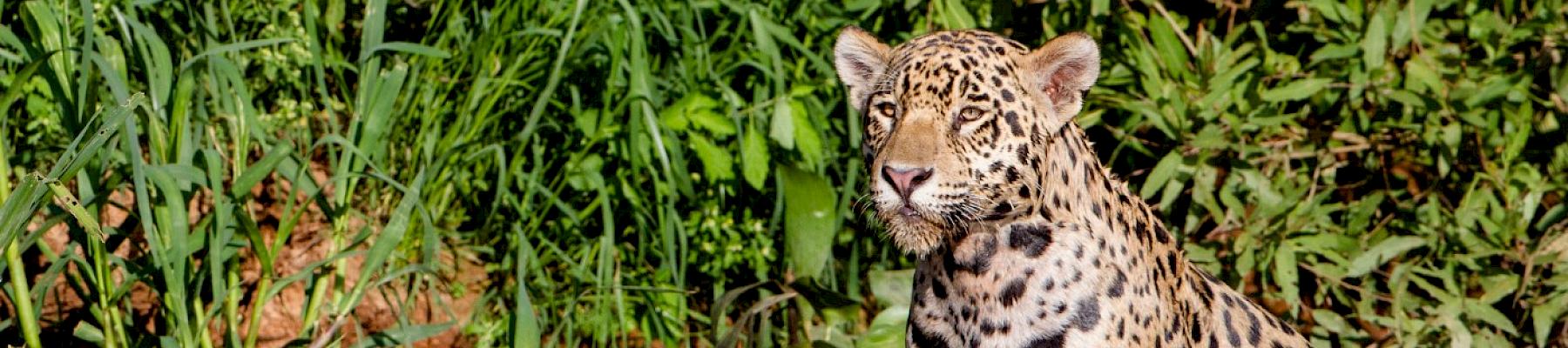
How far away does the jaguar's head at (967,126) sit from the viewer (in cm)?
333

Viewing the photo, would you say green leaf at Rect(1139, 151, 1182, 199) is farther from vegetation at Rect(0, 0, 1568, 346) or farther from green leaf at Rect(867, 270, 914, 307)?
green leaf at Rect(867, 270, 914, 307)

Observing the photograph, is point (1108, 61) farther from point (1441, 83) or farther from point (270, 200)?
point (270, 200)

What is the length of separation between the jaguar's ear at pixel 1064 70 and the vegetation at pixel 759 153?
1112 millimetres

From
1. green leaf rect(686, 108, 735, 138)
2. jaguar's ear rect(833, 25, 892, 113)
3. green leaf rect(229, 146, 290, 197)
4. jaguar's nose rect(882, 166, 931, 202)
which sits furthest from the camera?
green leaf rect(686, 108, 735, 138)

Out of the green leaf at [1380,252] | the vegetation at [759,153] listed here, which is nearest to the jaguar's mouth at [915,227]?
the vegetation at [759,153]

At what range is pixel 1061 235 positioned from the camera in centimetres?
344

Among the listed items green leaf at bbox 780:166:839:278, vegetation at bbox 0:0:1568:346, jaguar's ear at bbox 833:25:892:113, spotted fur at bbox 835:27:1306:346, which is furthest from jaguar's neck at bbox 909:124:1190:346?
vegetation at bbox 0:0:1568:346

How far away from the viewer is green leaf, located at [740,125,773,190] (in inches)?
197

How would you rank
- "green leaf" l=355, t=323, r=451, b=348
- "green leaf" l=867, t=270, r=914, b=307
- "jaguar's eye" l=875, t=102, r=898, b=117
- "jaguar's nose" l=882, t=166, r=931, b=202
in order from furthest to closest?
"green leaf" l=867, t=270, r=914, b=307, "green leaf" l=355, t=323, r=451, b=348, "jaguar's eye" l=875, t=102, r=898, b=117, "jaguar's nose" l=882, t=166, r=931, b=202

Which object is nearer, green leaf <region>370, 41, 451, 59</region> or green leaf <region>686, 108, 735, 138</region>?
green leaf <region>370, 41, 451, 59</region>

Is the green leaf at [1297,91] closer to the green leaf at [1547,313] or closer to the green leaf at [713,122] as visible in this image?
the green leaf at [1547,313]

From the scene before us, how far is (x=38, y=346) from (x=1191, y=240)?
122 inches

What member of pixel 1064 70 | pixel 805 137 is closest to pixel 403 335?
pixel 805 137

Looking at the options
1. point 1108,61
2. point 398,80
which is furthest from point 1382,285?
point 398,80
